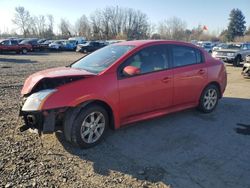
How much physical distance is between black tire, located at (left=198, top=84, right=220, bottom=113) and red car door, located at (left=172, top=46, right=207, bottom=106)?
0.18m

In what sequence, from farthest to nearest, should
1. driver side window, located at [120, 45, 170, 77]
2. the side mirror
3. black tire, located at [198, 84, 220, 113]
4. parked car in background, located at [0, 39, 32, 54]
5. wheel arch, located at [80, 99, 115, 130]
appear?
parked car in background, located at [0, 39, 32, 54] < black tire, located at [198, 84, 220, 113] < driver side window, located at [120, 45, 170, 77] < the side mirror < wheel arch, located at [80, 99, 115, 130]

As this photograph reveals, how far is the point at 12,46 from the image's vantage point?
32.1 m

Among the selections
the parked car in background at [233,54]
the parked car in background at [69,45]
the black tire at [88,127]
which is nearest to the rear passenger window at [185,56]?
the black tire at [88,127]

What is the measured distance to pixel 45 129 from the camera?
4051mm

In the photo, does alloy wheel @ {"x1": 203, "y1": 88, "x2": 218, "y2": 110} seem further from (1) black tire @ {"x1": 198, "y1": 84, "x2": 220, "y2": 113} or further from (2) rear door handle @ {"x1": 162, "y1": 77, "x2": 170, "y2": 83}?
(2) rear door handle @ {"x1": 162, "y1": 77, "x2": 170, "y2": 83}

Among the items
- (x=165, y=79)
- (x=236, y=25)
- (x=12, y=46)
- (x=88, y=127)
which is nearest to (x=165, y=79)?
(x=165, y=79)

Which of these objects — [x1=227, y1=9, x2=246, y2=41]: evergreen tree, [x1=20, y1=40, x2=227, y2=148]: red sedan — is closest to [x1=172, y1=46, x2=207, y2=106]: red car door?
[x1=20, y1=40, x2=227, y2=148]: red sedan

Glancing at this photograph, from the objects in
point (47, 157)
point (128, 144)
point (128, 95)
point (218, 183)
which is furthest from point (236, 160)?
point (47, 157)

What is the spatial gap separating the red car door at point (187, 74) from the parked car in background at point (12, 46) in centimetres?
2985

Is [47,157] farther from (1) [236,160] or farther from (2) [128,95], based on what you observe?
(1) [236,160]

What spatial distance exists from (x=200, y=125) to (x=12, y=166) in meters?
3.62

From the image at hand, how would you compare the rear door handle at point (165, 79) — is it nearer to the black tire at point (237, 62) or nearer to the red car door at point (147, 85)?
the red car door at point (147, 85)

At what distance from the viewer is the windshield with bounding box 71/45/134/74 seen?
4.86 m

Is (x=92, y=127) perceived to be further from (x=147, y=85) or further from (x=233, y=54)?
(x=233, y=54)
